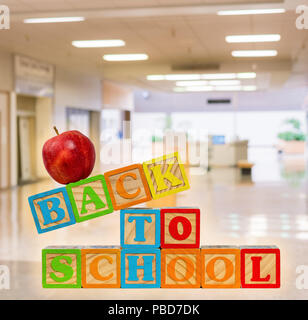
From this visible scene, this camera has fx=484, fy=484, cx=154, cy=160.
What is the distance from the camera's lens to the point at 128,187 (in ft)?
8.66

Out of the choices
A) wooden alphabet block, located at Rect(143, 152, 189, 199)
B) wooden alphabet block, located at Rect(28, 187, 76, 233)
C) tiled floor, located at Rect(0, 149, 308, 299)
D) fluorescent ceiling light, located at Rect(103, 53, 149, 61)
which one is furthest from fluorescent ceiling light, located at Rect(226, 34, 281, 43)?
wooden alphabet block, located at Rect(28, 187, 76, 233)

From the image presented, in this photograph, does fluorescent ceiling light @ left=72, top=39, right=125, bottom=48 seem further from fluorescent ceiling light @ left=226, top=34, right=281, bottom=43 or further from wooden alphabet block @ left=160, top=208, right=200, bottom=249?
wooden alphabet block @ left=160, top=208, right=200, bottom=249

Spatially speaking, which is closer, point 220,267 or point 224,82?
point 220,267

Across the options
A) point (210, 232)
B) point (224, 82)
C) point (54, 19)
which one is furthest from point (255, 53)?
point (210, 232)

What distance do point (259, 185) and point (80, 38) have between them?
5.32 metres

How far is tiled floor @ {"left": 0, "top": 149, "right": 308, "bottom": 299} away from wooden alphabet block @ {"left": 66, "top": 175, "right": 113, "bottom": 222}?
1136mm

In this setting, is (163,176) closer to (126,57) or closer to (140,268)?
(140,268)

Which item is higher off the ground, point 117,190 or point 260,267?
point 117,190

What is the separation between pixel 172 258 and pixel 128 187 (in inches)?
18.6

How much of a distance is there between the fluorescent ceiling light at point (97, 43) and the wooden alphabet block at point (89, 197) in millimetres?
6826

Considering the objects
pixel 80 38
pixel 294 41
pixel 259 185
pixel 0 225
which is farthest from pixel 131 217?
pixel 259 185

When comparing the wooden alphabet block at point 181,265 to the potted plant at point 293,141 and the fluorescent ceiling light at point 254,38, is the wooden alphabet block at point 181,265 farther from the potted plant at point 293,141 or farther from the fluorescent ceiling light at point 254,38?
the potted plant at point 293,141

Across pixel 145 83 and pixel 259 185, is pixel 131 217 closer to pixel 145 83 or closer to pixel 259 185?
pixel 259 185

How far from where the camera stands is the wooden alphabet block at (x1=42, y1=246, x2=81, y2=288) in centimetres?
272
